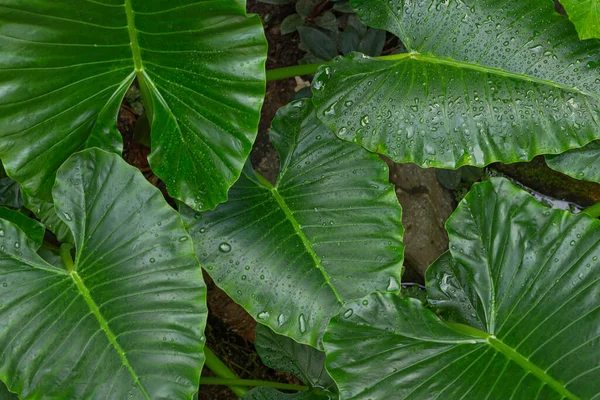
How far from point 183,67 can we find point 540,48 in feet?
2.62

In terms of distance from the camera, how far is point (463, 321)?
136 cm

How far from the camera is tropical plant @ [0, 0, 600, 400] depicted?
112cm

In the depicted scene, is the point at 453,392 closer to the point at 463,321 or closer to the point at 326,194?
the point at 463,321

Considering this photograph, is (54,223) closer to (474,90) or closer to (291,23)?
(291,23)

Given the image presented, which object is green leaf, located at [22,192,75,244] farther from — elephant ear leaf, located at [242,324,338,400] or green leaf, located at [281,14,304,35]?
green leaf, located at [281,14,304,35]

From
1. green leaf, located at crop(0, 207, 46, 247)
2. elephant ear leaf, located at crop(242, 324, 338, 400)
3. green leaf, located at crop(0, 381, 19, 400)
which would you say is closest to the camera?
green leaf, located at crop(0, 381, 19, 400)

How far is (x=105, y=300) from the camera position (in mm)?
1148

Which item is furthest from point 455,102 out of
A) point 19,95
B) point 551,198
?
point 551,198

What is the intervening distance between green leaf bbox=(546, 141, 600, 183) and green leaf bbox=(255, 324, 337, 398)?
78 centimetres

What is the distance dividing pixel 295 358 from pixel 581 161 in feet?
2.90

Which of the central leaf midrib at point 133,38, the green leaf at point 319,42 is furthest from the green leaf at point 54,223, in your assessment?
the green leaf at point 319,42

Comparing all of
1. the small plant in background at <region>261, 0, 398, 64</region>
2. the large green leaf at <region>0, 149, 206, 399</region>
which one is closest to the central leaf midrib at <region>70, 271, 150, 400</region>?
the large green leaf at <region>0, 149, 206, 399</region>

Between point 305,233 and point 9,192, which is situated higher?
point 9,192

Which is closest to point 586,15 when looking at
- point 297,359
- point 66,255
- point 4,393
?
point 297,359
